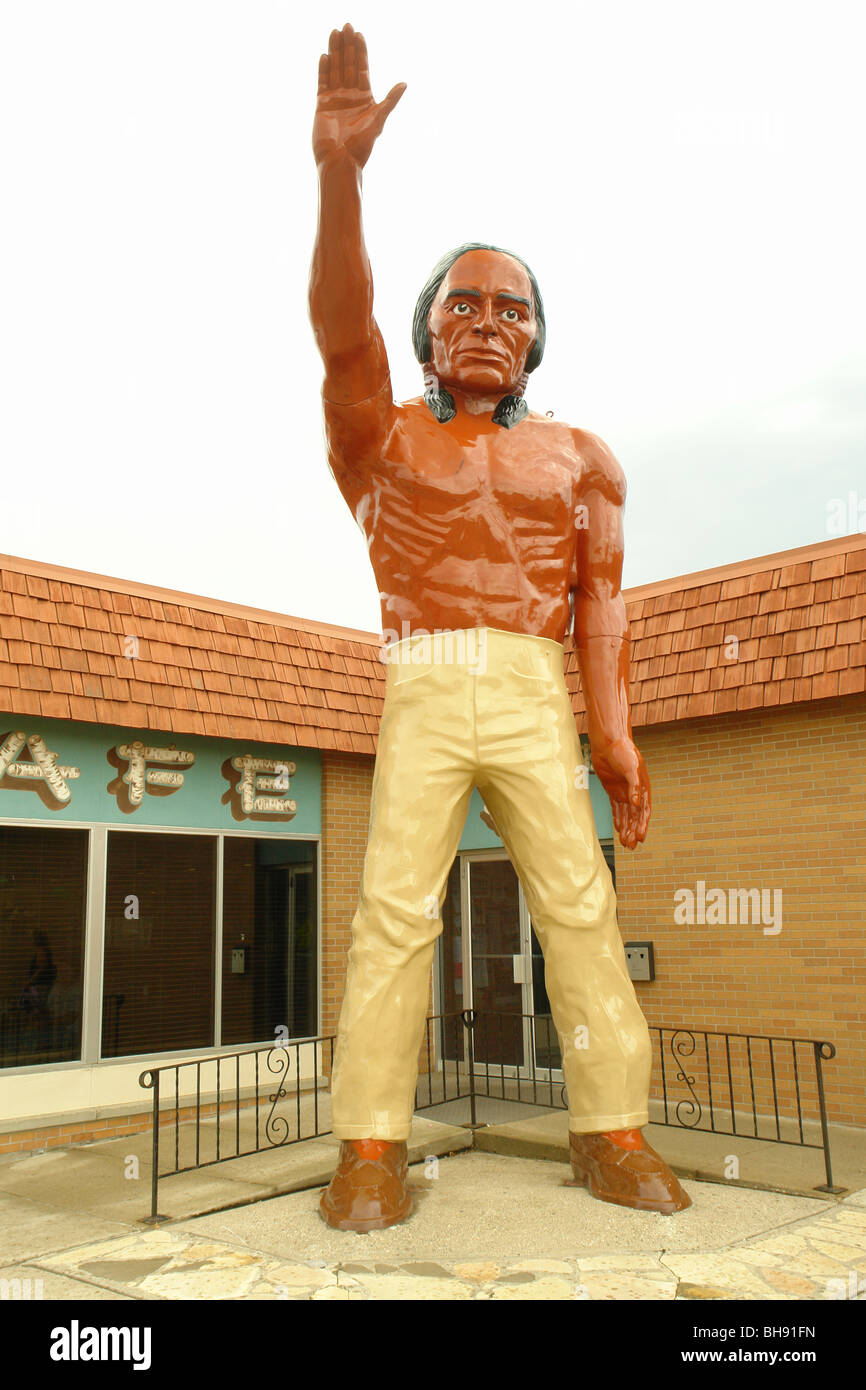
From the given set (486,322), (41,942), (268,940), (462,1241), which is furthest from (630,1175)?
(268,940)

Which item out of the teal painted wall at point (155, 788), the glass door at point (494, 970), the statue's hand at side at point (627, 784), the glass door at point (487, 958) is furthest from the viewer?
the glass door at point (487, 958)

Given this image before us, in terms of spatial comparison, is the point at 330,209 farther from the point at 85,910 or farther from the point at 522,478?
the point at 85,910

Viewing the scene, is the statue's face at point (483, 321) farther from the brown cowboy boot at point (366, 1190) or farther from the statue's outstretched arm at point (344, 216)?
the brown cowboy boot at point (366, 1190)

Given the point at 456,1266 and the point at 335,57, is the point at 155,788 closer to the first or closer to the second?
the point at 456,1266

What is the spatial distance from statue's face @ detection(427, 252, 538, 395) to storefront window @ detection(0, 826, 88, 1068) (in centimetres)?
484

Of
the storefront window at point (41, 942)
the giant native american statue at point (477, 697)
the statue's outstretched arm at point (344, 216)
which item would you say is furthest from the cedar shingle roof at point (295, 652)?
the statue's outstretched arm at point (344, 216)

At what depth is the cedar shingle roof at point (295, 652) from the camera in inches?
274

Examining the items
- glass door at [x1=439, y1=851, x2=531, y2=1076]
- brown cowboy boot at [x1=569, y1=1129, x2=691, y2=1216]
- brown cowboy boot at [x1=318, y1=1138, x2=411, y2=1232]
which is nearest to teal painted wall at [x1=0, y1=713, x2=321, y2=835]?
glass door at [x1=439, y1=851, x2=531, y2=1076]

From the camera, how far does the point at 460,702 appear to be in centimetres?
415

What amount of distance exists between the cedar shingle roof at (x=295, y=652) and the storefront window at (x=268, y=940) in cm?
113

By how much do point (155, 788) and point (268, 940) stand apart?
1.73 m

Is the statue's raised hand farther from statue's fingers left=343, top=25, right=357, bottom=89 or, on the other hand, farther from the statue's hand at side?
the statue's hand at side

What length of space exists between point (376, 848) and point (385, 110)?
2648 millimetres

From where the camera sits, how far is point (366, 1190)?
380 centimetres
